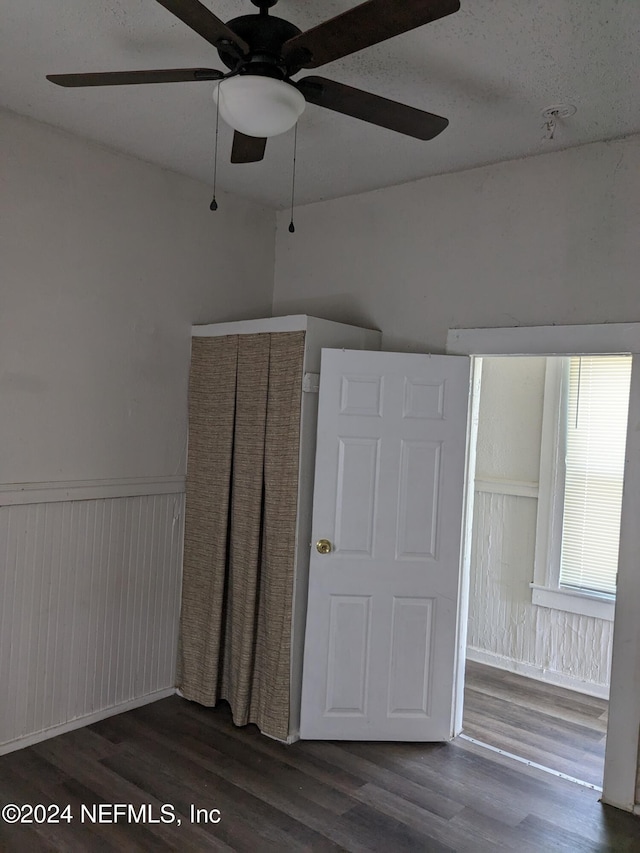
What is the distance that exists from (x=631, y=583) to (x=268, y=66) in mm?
2371

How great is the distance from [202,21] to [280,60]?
10.4 inches

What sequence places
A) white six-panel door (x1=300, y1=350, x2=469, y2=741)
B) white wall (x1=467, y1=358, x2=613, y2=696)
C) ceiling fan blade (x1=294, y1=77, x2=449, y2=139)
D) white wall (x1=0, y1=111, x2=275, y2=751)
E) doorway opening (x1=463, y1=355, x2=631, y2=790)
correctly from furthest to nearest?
white wall (x1=467, y1=358, x2=613, y2=696) < doorway opening (x1=463, y1=355, x2=631, y2=790) < white six-panel door (x1=300, y1=350, x2=469, y2=741) < white wall (x1=0, y1=111, x2=275, y2=751) < ceiling fan blade (x1=294, y1=77, x2=449, y2=139)

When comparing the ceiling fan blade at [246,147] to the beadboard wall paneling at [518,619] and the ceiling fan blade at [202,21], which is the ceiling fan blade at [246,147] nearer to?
the ceiling fan blade at [202,21]

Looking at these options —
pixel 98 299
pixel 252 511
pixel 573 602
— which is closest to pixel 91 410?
pixel 98 299

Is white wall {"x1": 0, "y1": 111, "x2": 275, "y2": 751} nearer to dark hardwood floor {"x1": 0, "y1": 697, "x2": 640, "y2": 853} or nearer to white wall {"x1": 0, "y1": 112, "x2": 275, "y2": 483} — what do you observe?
white wall {"x1": 0, "y1": 112, "x2": 275, "y2": 483}

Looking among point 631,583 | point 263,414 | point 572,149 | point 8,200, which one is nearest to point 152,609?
point 263,414

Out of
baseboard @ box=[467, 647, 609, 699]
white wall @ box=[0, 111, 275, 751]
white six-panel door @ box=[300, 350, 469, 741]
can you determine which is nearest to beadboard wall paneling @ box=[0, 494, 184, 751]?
white wall @ box=[0, 111, 275, 751]

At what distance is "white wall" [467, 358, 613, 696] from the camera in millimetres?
4137

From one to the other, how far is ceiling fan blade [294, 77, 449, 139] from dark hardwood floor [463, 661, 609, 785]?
2.82m

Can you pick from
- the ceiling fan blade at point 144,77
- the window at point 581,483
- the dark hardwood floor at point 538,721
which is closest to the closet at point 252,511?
the dark hardwood floor at point 538,721

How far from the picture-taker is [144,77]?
1.81m

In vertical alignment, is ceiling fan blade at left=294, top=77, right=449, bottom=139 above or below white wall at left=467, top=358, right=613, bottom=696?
above

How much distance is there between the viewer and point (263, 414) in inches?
131

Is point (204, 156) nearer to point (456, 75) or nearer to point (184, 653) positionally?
point (456, 75)
